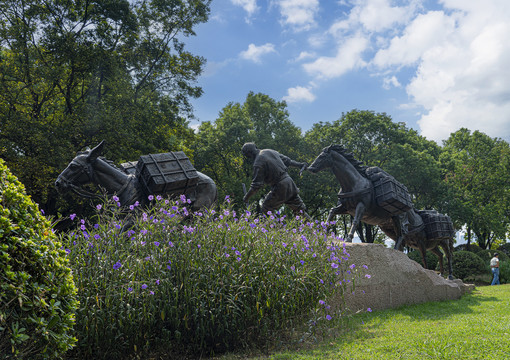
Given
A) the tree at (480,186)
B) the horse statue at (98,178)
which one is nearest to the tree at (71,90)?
the horse statue at (98,178)

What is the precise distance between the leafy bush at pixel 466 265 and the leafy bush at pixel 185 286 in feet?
56.6

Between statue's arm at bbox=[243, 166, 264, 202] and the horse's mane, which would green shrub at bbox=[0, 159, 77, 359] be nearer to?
statue's arm at bbox=[243, 166, 264, 202]

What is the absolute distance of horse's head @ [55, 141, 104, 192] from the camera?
27.8 feet

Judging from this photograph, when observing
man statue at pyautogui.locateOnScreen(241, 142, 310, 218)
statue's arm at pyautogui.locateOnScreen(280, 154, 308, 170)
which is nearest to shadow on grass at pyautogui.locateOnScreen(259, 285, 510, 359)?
man statue at pyautogui.locateOnScreen(241, 142, 310, 218)

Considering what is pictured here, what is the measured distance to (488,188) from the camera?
32594 millimetres

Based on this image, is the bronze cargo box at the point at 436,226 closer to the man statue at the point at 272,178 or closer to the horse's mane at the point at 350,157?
the horse's mane at the point at 350,157

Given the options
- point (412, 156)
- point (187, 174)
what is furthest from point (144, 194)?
point (412, 156)

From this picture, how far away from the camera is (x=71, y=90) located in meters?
20.5

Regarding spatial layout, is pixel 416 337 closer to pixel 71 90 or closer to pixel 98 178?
pixel 98 178

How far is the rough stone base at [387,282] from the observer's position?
7820 millimetres

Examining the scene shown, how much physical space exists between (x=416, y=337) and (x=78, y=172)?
282 inches

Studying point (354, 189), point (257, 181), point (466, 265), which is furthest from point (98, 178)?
point (466, 265)

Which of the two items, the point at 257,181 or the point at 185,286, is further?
the point at 257,181

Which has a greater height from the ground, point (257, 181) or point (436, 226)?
point (257, 181)
